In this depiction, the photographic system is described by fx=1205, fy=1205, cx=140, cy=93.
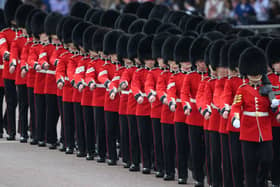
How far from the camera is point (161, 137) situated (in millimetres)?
12812

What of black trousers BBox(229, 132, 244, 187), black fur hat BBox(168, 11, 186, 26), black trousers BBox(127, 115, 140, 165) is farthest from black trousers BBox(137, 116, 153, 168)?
black fur hat BBox(168, 11, 186, 26)

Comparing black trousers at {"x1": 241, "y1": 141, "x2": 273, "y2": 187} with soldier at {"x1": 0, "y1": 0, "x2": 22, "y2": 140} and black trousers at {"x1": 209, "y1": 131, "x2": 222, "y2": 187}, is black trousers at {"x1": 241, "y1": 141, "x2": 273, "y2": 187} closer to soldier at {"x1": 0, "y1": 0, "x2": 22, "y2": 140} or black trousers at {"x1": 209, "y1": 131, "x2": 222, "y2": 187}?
black trousers at {"x1": 209, "y1": 131, "x2": 222, "y2": 187}

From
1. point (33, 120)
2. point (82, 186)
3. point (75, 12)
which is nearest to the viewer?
point (82, 186)

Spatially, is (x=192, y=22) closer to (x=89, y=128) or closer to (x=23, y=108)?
(x=23, y=108)

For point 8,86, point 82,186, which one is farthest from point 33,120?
point 82,186

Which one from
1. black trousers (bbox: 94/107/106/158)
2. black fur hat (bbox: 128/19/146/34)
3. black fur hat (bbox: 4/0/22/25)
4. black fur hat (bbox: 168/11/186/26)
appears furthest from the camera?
black fur hat (bbox: 168/11/186/26)

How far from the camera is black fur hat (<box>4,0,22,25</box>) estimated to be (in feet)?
52.0

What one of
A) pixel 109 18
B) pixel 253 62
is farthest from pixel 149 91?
pixel 109 18

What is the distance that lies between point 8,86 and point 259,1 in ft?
33.6

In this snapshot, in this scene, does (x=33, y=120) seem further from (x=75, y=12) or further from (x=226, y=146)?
(x=226, y=146)

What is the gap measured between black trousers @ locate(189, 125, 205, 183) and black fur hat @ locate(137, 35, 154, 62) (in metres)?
1.34

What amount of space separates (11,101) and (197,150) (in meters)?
3.85

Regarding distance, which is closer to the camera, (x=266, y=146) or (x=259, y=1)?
(x=266, y=146)

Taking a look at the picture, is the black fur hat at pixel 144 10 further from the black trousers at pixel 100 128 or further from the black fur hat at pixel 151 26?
the black trousers at pixel 100 128
